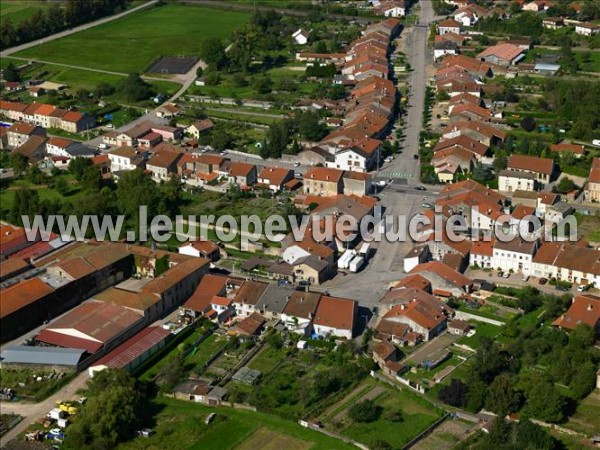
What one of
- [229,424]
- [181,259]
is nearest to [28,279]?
[181,259]

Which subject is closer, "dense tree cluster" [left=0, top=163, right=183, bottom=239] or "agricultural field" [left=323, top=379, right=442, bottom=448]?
"agricultural field" [left=323, top=379, right=442, bottom=448]

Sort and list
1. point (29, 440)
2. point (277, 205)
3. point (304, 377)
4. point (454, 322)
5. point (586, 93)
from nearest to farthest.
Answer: point (29, 440) → point (304, 377) → point (454, 322) → point (277, 205) → point (586, 93)

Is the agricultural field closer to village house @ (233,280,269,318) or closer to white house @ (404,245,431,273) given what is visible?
village house @ (233,280,269,318)

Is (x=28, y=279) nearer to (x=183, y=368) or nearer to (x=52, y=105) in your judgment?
(x=183, y=368)

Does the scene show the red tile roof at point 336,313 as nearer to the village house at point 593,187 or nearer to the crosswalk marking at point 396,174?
the crosswalk marking at point 396,174

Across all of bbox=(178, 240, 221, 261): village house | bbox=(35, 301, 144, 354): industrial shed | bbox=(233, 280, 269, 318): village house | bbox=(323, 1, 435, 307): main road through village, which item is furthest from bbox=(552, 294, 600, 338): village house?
bbox=(35, 301, 144, 354): industrial shed

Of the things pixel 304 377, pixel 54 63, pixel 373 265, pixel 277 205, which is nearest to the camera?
pixel 304 377

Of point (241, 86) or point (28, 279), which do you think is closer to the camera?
point (28, 279)
